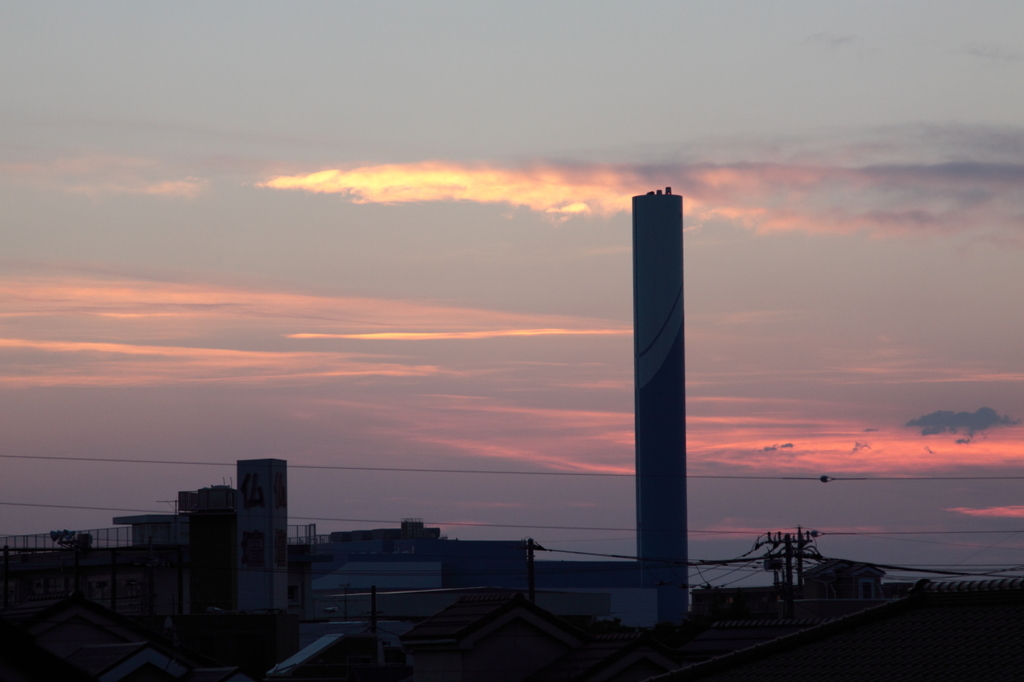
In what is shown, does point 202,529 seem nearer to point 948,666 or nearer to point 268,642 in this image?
point 268,642

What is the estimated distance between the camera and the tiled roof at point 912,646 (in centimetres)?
1406

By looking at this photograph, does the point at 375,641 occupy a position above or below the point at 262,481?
below

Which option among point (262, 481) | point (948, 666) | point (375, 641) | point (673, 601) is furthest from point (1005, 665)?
point (673, 601)

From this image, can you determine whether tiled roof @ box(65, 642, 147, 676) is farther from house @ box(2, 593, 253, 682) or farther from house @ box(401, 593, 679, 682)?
house @ box(401, 593, 679, 682)

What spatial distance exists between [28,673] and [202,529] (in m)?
73.6

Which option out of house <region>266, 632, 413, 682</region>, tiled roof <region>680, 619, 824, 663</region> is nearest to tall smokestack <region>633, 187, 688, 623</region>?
house <region>266, 632, 413, 682</region>

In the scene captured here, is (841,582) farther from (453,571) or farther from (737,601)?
(453,571)

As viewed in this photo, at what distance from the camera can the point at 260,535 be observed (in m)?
74.5

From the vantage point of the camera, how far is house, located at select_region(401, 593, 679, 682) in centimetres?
2091

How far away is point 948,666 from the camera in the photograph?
45.9ft

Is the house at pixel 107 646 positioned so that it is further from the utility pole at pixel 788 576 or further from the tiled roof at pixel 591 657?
the utility pole at pixel 788 576

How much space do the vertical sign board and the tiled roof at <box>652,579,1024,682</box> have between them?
59913mm

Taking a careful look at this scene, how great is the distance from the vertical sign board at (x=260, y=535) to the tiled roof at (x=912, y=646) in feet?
197

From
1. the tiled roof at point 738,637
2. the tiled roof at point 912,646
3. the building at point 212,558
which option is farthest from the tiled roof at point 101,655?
the building at point 212,558
